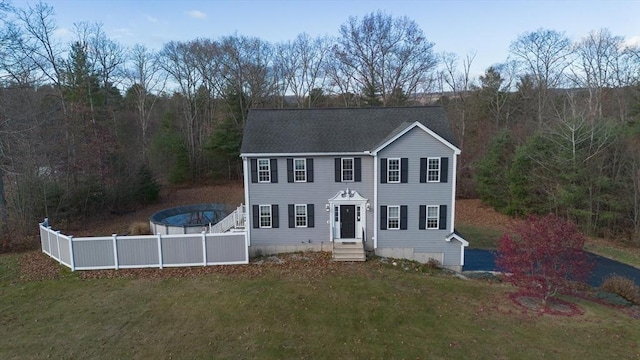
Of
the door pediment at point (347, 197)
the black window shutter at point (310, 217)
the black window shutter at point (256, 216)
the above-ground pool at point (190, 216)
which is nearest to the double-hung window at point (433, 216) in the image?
the door pediment at point (347, 197)

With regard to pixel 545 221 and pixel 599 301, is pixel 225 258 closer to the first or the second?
pixel 545 221

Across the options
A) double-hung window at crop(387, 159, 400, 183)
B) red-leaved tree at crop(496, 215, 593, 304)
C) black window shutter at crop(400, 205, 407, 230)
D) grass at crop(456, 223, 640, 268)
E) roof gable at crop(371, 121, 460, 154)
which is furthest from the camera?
grass at crop(456, 223, 640, 268)

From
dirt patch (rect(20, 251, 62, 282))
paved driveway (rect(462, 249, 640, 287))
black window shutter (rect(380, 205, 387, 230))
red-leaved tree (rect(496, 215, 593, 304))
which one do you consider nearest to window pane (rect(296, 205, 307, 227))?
black window shutter (rect(380, 205, 387, 230))

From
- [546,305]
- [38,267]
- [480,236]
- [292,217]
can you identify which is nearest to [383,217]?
[292,217]

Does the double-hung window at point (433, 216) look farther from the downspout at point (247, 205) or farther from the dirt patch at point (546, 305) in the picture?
the downspout at point (247, 205)

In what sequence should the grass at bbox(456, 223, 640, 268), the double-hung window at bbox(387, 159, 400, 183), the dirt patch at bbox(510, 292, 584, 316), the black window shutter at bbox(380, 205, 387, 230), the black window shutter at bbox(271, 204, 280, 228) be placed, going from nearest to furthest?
the dirt patch at bbox(510, 292, 584, 316) → the double-hung window at bbox(387, 159, 400, 183) → the black window shutter at bbox(380, 205, 387, 230) → the black window shutter at bbox(271, 204, 280, 228) → the grass at bbox(456, 223, 640, 268)

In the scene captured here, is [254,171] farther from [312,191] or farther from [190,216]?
[190,216]

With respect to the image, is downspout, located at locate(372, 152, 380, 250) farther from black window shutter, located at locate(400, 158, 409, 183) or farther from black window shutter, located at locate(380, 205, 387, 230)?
black window shutter, located at locate(400, 158, 409, 183)

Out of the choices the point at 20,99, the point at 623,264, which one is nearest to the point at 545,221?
the point at 623,264
